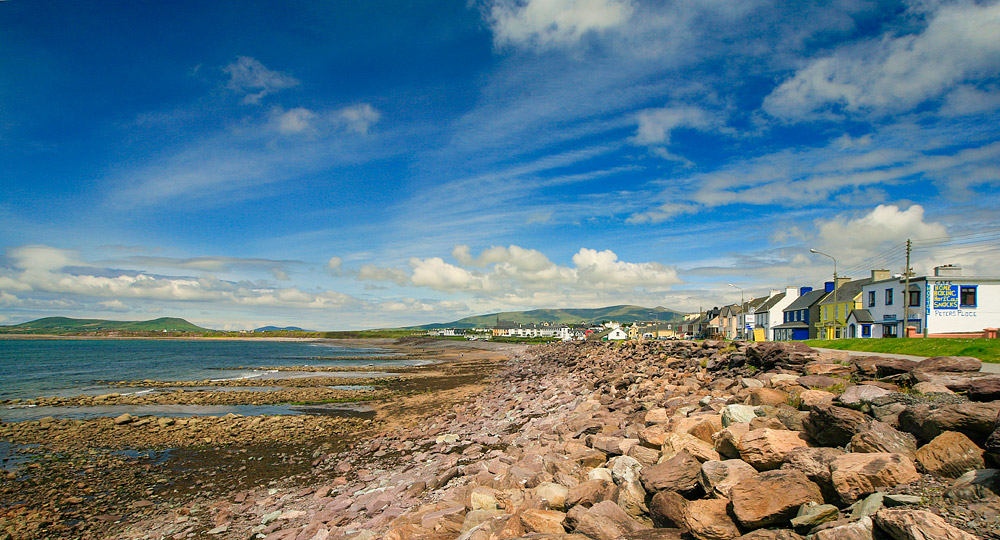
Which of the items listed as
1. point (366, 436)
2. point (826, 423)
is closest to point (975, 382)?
point (826, 423)

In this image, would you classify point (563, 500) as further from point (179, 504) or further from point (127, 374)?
point (127, 374)

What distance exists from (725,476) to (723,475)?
36 millimetres

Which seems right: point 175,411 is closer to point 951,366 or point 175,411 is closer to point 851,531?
point 851,531

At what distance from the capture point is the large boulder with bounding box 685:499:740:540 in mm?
5129

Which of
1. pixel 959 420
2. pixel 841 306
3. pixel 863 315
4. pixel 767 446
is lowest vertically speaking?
pixel 767 446

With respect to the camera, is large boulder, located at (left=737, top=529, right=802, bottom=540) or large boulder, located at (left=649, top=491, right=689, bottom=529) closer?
large boulder, located at (left=737, top=529, right=802, bottom=540)

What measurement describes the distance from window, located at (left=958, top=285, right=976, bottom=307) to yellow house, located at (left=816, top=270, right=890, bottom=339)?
9822 mm

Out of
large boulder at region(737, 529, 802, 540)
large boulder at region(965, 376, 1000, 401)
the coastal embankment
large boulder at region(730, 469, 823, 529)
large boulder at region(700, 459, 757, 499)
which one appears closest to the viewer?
large boulder at region(737, 529, 802, 540)

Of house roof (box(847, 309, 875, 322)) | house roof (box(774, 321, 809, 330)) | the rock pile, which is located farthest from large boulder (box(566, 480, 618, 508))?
house roof (box(774, 321, 809, 330))

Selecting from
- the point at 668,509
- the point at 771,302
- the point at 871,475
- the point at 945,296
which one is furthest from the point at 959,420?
the point at 771,302

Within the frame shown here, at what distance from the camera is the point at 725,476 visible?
5906mm

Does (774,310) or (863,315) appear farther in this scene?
(774,310)

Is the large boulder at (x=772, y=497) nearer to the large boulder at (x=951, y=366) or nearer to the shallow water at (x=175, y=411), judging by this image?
the large boulder at (x=951, y=366)

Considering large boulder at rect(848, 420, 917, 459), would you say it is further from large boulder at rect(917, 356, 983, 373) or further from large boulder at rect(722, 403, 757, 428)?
large boulder at rect(917, 356, 983, 373)
